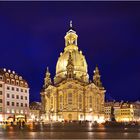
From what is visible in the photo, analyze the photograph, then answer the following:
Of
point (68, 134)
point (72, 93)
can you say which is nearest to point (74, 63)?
point (72, 93)

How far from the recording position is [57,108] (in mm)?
126438

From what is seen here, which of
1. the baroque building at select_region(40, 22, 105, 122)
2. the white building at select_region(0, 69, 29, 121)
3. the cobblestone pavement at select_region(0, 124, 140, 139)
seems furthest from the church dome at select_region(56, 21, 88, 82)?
the cobblestone pavement at select_region(0, 124, 140, 139)

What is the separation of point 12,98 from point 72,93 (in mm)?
33929

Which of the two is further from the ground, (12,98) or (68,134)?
(12,98)

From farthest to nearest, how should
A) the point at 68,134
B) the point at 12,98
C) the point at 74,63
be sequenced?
the point at 74,63
the point at 12,98
the point at 68,134

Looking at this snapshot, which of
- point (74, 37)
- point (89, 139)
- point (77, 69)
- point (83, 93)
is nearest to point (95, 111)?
point (83, 93)

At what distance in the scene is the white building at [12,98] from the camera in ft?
299

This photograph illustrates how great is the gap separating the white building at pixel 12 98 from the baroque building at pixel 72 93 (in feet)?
86.6

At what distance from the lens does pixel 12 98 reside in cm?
9425

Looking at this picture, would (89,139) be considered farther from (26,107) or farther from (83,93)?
(83,93)

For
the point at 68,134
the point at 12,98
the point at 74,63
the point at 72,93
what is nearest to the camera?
the point at 68,134

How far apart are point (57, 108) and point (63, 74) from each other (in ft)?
49.8

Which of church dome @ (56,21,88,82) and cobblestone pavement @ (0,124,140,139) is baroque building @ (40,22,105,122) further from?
Result: cobblestone pavement @ (0,124,140,139)

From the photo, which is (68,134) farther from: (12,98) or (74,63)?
(74,63)
